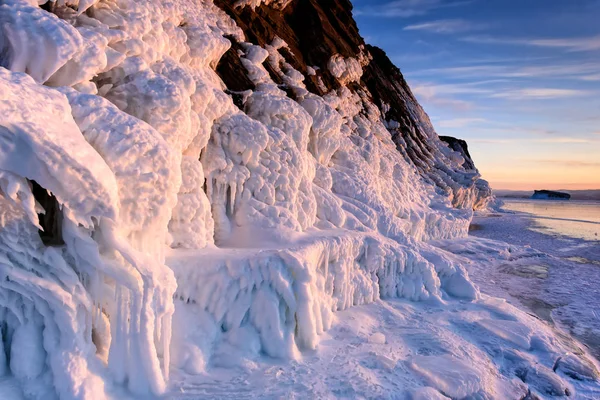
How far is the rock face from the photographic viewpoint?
14844mm

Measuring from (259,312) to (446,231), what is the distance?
1768cm

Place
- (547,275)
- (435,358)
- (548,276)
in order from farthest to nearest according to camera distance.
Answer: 1. (547,275)
2. (548,276)
3. (435,358)

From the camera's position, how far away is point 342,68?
20.6 metres

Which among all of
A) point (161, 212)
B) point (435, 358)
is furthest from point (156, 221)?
point (435, 358)

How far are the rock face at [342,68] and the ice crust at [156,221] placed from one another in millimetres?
2426

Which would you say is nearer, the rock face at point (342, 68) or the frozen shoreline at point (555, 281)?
the frozen shoreline at point (555, 281)

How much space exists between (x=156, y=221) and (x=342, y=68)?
16992 millimetres

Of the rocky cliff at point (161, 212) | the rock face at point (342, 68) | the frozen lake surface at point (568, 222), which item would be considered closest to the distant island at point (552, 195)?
the frozen lake surface at point (568, 222)

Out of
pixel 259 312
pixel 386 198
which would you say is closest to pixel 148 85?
pixel 259 312

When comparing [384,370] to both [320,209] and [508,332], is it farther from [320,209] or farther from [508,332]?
[320,209]

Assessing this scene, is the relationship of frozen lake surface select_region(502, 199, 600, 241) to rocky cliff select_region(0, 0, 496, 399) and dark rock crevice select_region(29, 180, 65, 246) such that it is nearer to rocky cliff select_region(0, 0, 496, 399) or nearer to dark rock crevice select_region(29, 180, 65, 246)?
rocky cliff select_region(0, 0, 496, 399)

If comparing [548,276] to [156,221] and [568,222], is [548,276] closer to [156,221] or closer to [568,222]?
[156,221]

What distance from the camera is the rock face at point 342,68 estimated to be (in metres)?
14.8

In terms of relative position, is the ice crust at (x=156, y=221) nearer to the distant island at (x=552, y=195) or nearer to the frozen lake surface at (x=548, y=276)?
the frozen lake surface at (x=548, y=276)
